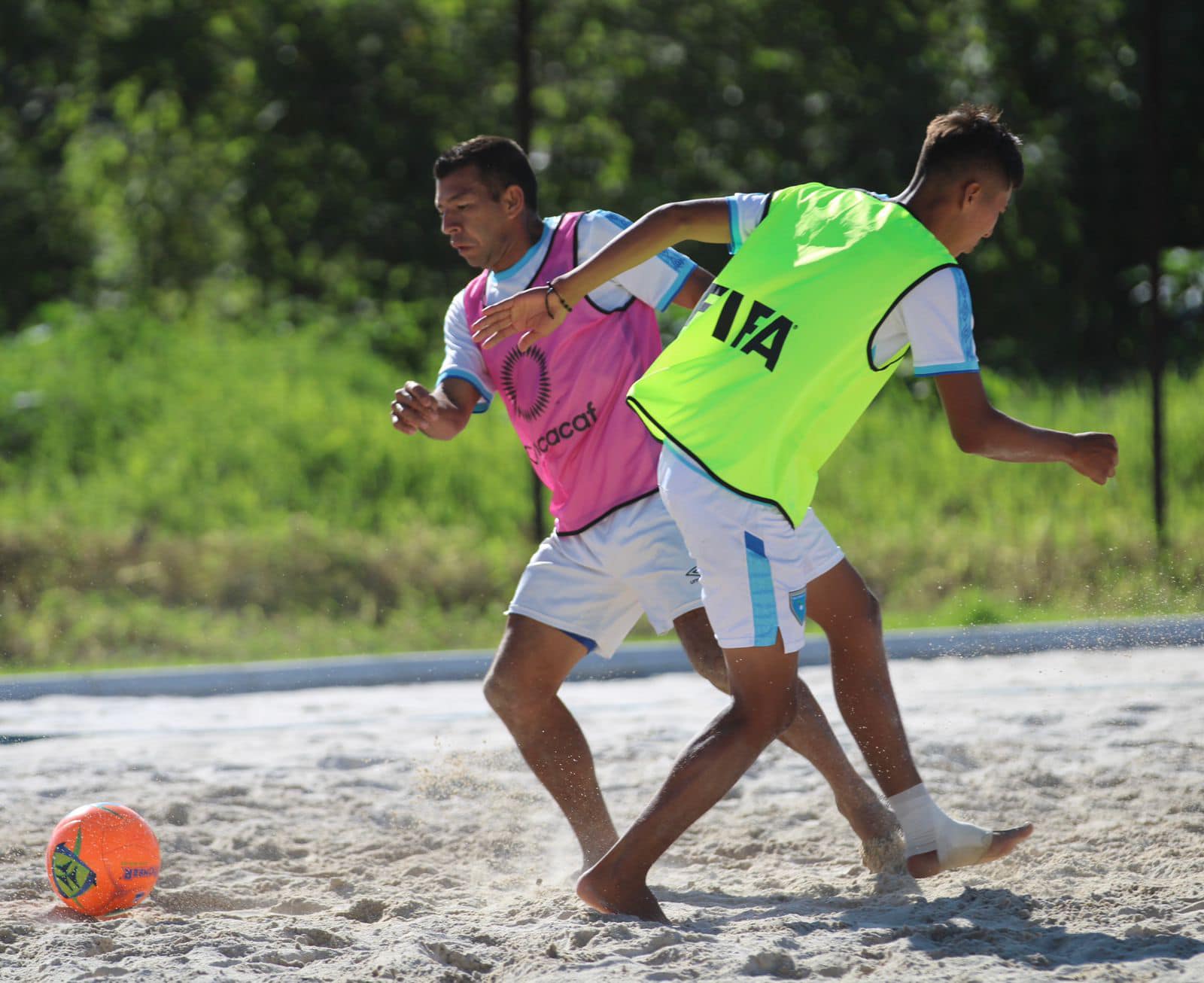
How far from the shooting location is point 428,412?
12.8ft

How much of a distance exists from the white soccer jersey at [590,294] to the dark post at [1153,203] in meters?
4.97

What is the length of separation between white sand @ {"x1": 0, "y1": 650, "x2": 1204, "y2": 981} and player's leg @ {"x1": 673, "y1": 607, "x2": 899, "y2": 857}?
95 millimetres

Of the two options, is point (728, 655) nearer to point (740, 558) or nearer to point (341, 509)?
point (740, 558)

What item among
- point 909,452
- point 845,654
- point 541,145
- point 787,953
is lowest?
point 787,953

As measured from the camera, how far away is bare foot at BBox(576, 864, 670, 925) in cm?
340

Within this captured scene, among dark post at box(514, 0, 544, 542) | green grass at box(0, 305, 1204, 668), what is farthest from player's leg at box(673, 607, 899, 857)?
dark post at box(514, 0, 544, 542)

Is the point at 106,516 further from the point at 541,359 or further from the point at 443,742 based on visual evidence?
the point at 541,359

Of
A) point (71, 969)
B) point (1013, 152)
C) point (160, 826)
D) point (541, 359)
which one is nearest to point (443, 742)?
point (160, 826)

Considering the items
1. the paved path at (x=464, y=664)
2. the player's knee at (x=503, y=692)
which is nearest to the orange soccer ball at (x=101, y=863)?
the player's knee at (x=503, y=692)

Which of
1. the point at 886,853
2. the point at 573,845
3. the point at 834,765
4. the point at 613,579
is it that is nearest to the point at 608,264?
the point at 613,579

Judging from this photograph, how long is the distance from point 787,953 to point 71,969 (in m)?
1.41

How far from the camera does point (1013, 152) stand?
343cm

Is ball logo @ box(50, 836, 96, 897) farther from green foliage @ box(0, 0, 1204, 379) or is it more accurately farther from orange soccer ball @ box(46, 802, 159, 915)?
green foliage @ box(0, 0, 1204, 379)

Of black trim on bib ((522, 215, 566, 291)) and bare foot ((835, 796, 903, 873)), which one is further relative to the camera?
black trim on bib ((522, 215, 566, 291))
